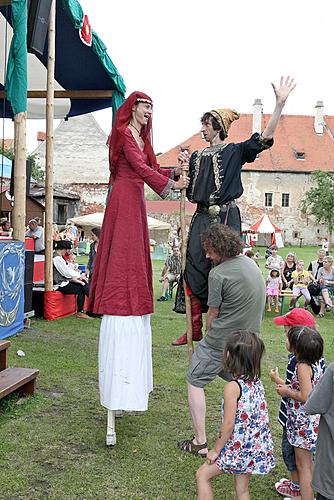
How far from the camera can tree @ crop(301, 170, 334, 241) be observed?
141ft

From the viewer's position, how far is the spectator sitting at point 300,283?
11.7 metres

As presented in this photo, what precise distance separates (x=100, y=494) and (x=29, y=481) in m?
0.43

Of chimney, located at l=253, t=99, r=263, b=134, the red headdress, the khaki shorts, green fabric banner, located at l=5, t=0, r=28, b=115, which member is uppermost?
chimney, located at l=253, t=99, r=263, b=134

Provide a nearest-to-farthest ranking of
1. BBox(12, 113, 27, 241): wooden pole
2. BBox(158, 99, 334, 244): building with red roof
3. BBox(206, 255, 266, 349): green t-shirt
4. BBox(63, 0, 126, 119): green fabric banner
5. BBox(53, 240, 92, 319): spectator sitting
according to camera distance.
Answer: BBox(206, 255, 266, 349): green t-shirt
BBox(12, 113, 27, 241): wooden pole
BBox(63, 0, 126, 119): green fabric banner
BBox(53, 240, 92, 319): spectator sitting
BBox(158, 99, 334, 244): building with red roof

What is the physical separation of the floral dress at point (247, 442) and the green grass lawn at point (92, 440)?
60 centimetres

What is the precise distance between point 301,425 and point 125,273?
1.52 m

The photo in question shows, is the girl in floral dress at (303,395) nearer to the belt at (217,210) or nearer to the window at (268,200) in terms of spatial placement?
the belt at (217,210)

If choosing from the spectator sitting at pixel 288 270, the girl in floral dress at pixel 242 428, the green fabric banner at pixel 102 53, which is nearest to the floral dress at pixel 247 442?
the girl in floral dress at pixel 242 428

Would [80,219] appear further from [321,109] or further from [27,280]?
[321,109]

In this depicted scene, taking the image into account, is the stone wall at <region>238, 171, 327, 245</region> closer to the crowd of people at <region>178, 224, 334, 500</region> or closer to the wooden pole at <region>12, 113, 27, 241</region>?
the wooden pole at <region>12, 113, 27, 241</region>

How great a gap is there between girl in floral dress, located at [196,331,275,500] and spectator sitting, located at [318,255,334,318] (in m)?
8.77

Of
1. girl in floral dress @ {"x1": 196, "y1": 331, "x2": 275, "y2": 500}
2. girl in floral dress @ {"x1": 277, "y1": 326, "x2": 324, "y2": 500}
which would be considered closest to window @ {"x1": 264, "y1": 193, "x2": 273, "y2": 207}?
girl in floral dress @ {"x1": 277, "y1": 326, "x2": 324, "y2": 500}

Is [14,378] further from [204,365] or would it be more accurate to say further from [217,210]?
[217,210]

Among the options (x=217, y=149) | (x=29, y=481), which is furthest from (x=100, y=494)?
(x=217, y=149)
